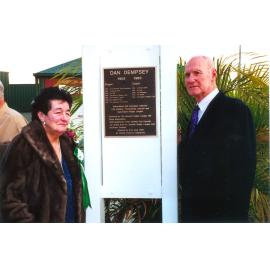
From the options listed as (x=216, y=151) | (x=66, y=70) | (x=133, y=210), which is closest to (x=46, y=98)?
(x=66, y=70)

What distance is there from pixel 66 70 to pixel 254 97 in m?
1.69

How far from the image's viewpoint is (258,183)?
4.78 meters

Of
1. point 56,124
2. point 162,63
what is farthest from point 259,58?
point 56,124

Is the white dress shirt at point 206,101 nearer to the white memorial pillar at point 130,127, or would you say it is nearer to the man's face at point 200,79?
the man's face at point 200,79

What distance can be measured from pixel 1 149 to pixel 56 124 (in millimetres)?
543

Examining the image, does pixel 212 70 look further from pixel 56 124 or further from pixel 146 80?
pixel 56 124

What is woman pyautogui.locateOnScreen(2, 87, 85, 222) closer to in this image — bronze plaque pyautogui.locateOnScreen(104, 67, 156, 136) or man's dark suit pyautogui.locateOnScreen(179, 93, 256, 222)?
bronze plaque pyautogui.locateOnScreen(104, 67, 156, 136)

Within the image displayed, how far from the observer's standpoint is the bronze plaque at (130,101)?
15.3 feet

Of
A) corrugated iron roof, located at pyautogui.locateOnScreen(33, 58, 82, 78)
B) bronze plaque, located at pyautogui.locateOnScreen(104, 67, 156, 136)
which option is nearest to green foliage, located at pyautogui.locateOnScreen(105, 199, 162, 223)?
bronze plaque, located at pyautogui.locateOnScreen(104, 67, 156, 136)

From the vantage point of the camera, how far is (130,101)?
15.4 ft

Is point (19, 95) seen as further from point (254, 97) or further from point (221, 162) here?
point (254, 97)

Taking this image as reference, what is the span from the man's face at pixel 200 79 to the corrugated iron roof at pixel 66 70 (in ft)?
3.18

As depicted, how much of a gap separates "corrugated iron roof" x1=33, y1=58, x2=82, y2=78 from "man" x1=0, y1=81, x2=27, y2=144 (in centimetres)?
38

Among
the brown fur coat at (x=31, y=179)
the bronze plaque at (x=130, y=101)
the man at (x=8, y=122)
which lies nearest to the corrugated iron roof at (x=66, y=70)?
the bronze plaque at (x=130, y=101)
